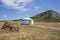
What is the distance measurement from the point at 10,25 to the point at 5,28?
46.5 inches

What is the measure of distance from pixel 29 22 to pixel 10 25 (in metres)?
36.7

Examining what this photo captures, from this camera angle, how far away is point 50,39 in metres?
17.6

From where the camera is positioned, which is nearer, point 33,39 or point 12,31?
point 33,39

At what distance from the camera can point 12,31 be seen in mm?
25453

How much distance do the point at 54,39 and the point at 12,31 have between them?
31.5ft

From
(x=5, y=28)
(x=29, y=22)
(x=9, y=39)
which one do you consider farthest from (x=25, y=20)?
(x=9, y=39)

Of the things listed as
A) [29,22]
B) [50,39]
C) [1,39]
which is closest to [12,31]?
[1,39]

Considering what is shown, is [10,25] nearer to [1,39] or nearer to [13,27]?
[13,27]

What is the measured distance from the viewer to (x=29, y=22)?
62.6 meters

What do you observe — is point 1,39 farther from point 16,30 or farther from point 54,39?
point 16,30

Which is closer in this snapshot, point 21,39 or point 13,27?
point 21,39

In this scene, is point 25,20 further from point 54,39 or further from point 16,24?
point 54,39

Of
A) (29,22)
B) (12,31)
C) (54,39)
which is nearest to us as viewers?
(54,39)

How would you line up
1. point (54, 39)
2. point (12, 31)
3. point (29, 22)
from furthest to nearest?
point (29, 22), point (12, 31), point (54, 39)
